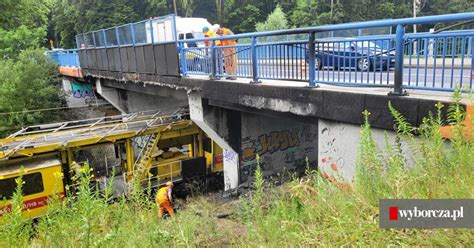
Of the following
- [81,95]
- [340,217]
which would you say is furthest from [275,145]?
[81,95]

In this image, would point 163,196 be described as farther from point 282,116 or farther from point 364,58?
point 364,58

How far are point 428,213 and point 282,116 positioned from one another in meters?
5.02

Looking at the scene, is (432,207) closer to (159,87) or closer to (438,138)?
(438,138)

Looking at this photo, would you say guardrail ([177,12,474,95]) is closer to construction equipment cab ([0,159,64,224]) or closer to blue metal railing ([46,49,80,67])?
construction equipment cab ([0,159,64,224])

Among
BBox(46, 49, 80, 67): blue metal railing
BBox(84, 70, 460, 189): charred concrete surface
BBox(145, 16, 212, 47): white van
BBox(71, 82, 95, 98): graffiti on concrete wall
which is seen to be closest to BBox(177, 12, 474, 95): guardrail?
BBox(84, 70, 460, 189): charred concrete surface

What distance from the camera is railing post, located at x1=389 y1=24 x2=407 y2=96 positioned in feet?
15.2

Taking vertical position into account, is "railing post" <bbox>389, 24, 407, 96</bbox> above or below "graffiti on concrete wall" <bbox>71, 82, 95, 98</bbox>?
above

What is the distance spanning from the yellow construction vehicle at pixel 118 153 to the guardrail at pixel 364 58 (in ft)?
13.9

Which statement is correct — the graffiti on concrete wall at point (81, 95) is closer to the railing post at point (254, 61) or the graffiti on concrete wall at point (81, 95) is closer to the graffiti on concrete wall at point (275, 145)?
the graffiti on concrete wall at point (275, 145)

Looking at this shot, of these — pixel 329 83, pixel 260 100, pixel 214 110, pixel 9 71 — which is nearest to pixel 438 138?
pixel 329 83

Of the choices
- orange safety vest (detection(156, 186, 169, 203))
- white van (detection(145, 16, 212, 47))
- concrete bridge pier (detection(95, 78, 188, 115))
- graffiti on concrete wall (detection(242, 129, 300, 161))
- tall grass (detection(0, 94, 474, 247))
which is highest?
white van (detection(145, 16, 212, 47))

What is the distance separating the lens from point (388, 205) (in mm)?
2600

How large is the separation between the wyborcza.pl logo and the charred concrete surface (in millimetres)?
1983

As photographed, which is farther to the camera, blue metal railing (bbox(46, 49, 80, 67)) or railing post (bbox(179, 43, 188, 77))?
blue metal railing (bbox(46, 49, 80, 67))
